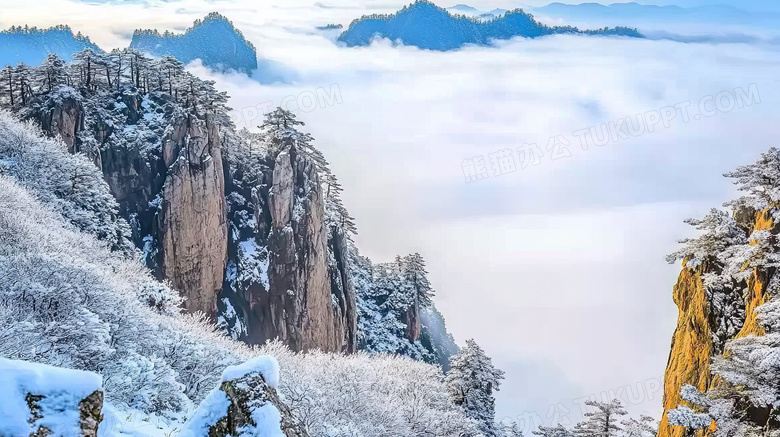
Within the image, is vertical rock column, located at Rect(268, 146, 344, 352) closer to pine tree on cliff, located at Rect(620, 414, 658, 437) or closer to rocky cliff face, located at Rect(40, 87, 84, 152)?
rocky cliff face, located at Rect(40, 87, 84, 152)

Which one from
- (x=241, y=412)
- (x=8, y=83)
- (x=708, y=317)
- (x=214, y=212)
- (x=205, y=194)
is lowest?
(x=708, y=317)

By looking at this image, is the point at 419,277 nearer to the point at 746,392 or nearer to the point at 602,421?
the point at 602,421

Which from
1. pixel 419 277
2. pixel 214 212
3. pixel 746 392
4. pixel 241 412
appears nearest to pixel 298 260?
pixel 214 212

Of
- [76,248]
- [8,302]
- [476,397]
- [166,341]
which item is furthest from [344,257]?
[8,302]

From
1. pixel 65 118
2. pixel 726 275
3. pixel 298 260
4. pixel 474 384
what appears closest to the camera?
pixel 726 275

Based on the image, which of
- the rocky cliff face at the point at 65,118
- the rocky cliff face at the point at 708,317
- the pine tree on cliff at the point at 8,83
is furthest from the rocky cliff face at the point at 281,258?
the rocky cliff face at the point at 708,317

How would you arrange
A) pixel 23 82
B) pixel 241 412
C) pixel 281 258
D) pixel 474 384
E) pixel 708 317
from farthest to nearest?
pixel 281 258 → pixel 23 82 → pixel 474 384 → pixel 708 317 → pixel 241 412

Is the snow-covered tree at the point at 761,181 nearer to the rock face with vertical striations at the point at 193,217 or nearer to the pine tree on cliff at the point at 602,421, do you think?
the pine tree on cliff at the point at 602,421
